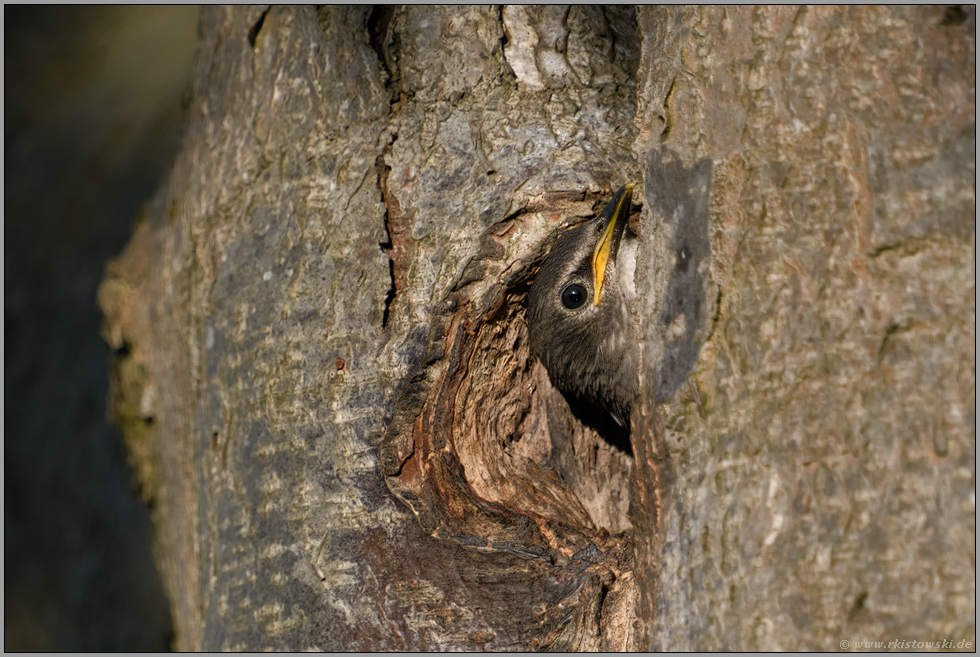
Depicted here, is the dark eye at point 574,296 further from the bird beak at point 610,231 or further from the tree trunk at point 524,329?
the tree trunk at point 524,329

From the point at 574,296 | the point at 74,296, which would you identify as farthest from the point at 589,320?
the point at 74,296

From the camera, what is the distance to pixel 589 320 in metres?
2.47

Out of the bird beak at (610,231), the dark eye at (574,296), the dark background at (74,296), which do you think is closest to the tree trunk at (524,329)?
the bird beak at (610,231)

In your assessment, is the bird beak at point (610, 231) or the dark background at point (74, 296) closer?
the bird beak at point (610, 231)

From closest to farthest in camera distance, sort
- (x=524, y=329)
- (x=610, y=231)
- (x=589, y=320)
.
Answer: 1. (x=610, y=231)
2. (x=524, y=329)
3. (x=589, y=320)

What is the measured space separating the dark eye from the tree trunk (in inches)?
8.6

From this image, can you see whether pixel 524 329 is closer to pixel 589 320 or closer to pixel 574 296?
pixel 574 296

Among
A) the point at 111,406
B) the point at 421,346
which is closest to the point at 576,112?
the point at 421,346

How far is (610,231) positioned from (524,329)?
0.37 m

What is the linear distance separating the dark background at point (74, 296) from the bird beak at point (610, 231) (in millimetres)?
2280

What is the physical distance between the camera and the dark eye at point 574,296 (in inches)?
89.6

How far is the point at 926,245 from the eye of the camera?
1259mm

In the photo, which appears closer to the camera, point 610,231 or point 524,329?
point 610,231

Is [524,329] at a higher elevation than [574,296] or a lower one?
lower
